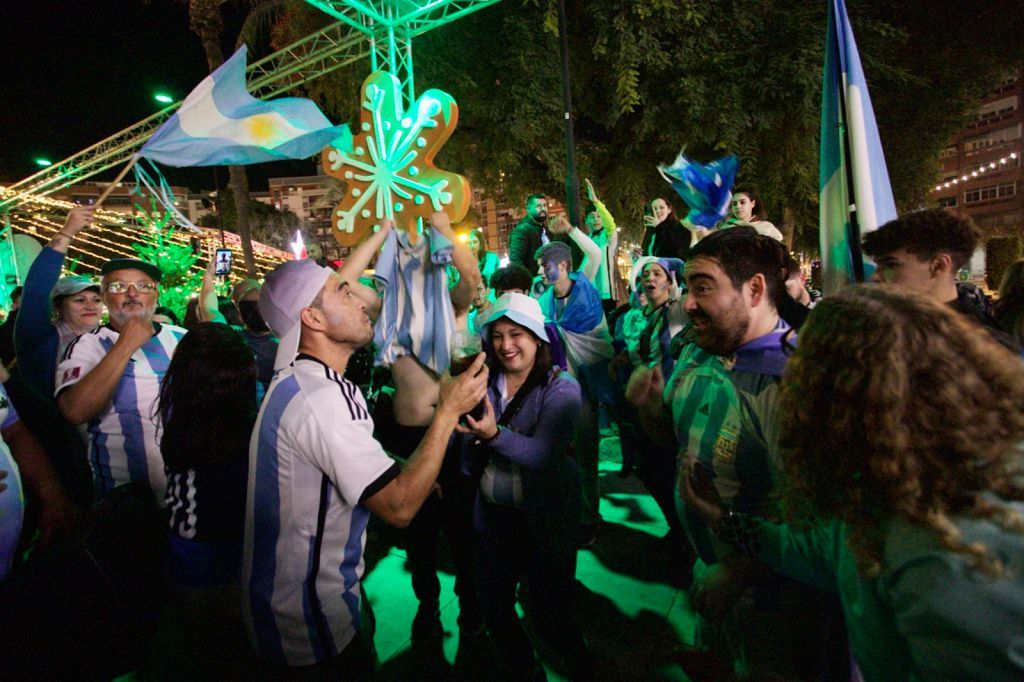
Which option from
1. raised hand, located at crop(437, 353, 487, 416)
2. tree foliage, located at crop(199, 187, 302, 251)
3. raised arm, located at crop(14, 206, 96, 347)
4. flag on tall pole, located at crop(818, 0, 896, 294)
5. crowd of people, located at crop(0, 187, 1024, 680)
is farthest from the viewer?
tree foliage, located at crop(199, 187, 302, 251)

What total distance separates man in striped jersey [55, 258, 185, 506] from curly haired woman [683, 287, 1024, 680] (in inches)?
118

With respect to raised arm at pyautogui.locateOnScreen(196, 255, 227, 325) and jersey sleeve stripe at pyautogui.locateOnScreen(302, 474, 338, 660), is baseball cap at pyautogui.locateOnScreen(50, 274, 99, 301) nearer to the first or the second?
raised arm at pyautogui.locateOnScreen(196, 255, 227, 325)

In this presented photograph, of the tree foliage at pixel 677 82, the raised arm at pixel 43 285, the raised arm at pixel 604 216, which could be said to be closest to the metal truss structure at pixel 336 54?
the raised arm at pixel 43 285

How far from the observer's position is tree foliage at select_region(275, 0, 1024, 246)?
900cm

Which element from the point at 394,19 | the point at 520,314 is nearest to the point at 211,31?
the point at 394,19

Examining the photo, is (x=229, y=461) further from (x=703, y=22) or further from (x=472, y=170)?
(x=472, y=170)

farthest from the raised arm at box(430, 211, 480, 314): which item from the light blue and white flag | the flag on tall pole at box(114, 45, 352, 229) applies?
the light blue and white flag

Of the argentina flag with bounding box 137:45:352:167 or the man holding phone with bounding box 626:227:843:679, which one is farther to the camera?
the argentina flag with bounding box 137:45:352:167

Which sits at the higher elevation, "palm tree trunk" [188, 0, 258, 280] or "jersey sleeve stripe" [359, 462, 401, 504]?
"palm tree trunk" [188, 0, 258, 280]

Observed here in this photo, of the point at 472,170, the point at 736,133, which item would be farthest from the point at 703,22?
the point at 472,170

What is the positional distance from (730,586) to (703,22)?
1046 cm

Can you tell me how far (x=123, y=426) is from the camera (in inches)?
108

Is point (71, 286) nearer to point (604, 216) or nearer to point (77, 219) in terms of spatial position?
point (77, 219)

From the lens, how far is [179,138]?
3.12m
